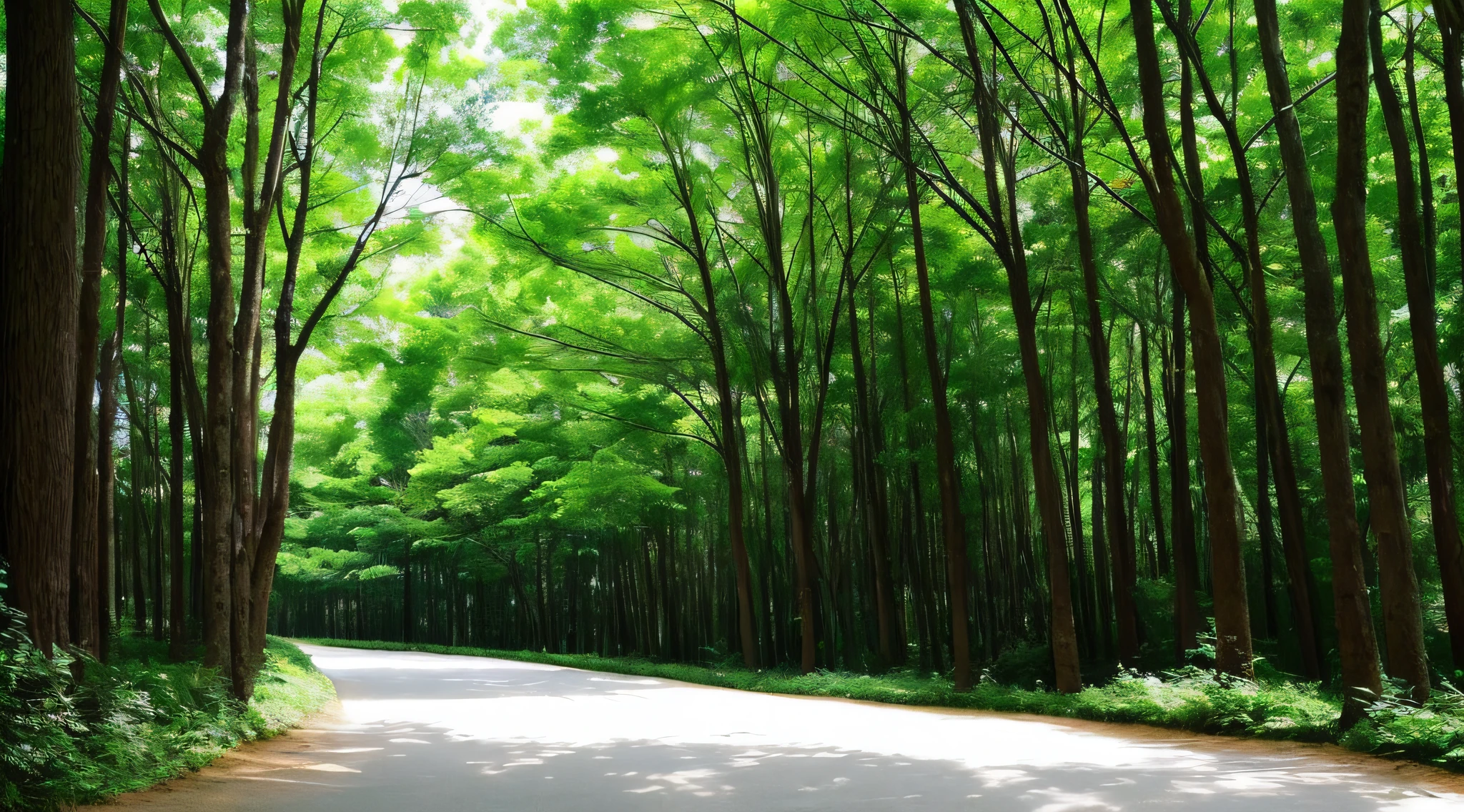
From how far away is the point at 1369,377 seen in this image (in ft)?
23.3

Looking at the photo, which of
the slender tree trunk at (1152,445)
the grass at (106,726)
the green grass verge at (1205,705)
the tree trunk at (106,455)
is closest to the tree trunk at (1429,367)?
the green grass verge at (1205,705)

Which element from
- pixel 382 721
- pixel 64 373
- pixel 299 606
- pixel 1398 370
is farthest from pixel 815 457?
pixel 299 606

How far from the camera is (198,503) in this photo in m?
15.0

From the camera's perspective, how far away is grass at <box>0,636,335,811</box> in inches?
181

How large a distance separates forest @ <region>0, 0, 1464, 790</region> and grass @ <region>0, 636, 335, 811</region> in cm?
39

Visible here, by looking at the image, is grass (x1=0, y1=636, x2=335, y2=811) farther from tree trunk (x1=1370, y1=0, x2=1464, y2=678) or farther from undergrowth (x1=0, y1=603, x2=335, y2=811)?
tree trunk (x1=1370, y1=0, x2=1464, y2=678)

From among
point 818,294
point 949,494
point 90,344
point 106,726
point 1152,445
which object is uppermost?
point 818,294

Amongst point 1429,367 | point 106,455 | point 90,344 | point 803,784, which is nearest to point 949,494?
point 1429,367

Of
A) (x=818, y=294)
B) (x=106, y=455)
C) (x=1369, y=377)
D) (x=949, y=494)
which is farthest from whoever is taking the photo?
(x=818, y=294)

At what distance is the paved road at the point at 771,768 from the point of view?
193 inches

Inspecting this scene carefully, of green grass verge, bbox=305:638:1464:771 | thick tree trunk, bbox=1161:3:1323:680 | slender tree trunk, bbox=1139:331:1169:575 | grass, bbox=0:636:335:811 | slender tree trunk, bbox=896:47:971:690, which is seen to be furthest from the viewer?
slender tree trunk, bbox=1139:331:1169:575

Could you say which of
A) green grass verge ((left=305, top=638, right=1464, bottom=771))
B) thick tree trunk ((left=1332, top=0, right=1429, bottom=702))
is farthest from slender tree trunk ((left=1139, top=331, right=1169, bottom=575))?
thick tree trunk ((left=1332, top=0, right=1429, bottom=702))

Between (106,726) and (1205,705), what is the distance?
7.29 m

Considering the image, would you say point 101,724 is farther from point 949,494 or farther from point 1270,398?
point 1270,398
